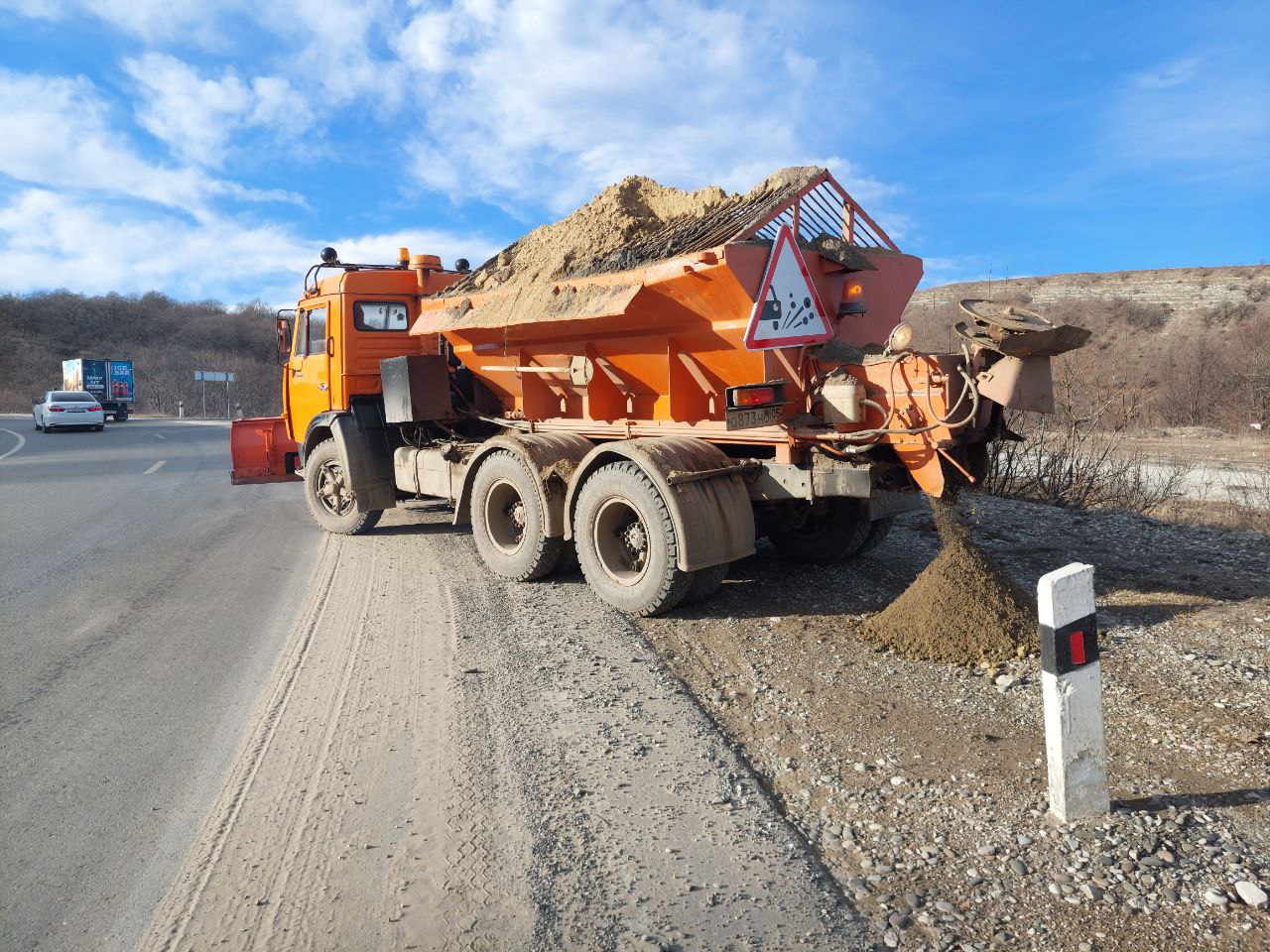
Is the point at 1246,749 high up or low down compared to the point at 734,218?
down

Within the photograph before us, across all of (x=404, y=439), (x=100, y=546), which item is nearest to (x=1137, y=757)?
(x=404, y=439)

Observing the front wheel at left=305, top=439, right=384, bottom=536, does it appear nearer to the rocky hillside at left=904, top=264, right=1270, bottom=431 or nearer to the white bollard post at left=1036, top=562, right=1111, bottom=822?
the rocky hillside at left=904, top=264, right=1270, bottom=431

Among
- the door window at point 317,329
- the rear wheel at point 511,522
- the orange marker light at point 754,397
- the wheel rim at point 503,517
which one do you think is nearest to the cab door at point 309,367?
the door window at point 317,329

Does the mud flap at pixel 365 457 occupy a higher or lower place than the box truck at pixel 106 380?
lower

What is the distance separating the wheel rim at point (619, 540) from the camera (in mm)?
5812

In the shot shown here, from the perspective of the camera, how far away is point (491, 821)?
3.02m

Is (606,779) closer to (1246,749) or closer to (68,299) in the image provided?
(1246,749)

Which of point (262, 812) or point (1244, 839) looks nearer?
point (1244, 839)

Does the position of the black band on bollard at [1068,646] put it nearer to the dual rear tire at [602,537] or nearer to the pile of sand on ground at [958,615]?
the pile of sand on ground at [958,615]

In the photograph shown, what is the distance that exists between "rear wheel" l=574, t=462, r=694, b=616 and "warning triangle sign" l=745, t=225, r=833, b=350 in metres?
1.23

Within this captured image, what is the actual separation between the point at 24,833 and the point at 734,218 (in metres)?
5.05

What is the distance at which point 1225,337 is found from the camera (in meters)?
36.7

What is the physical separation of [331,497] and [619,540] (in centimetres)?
459

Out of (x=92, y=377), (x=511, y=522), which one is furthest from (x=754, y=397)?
(x=92, y=377)
